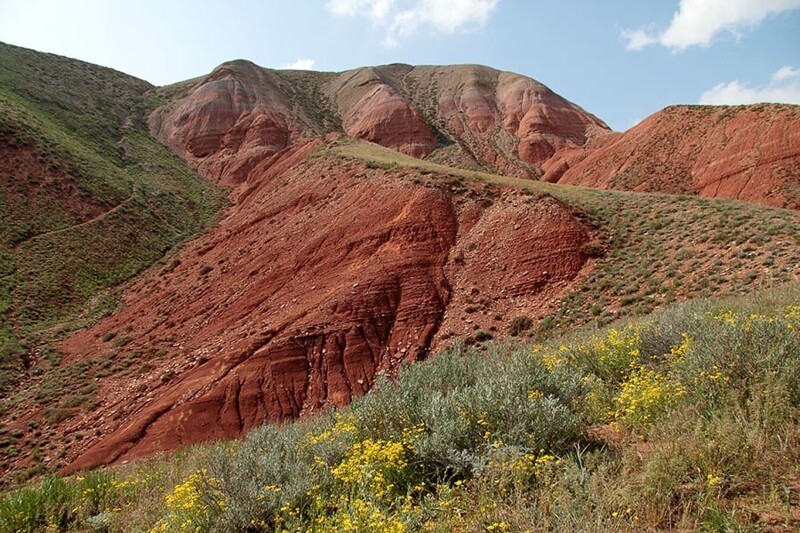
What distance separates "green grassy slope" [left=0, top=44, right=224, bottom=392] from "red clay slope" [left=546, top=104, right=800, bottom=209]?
34.4m

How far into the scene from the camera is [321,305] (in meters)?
16.4

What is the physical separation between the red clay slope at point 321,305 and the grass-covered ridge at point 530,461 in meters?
8.31

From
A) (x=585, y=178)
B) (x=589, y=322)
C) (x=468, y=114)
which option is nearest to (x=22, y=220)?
(x=589, y=322)

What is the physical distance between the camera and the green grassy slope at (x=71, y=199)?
928 inches

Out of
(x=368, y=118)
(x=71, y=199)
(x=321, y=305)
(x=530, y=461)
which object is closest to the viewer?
(x=530, y=461)

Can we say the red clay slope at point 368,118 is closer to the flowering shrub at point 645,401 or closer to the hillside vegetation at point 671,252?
the hillside vegetation at point 671,252

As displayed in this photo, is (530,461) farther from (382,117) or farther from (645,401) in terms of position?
(382,117)

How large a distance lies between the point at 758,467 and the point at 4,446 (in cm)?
1780

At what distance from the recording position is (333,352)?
14891 mm

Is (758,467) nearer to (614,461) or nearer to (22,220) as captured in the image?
(614,461)

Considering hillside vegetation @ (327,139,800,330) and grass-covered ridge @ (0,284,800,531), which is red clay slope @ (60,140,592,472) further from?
grass-covered ridge @ (0,284,800,531)

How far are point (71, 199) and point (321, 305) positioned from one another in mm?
24779

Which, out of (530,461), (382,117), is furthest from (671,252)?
(382,117)

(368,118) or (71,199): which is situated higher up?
(368,118)
